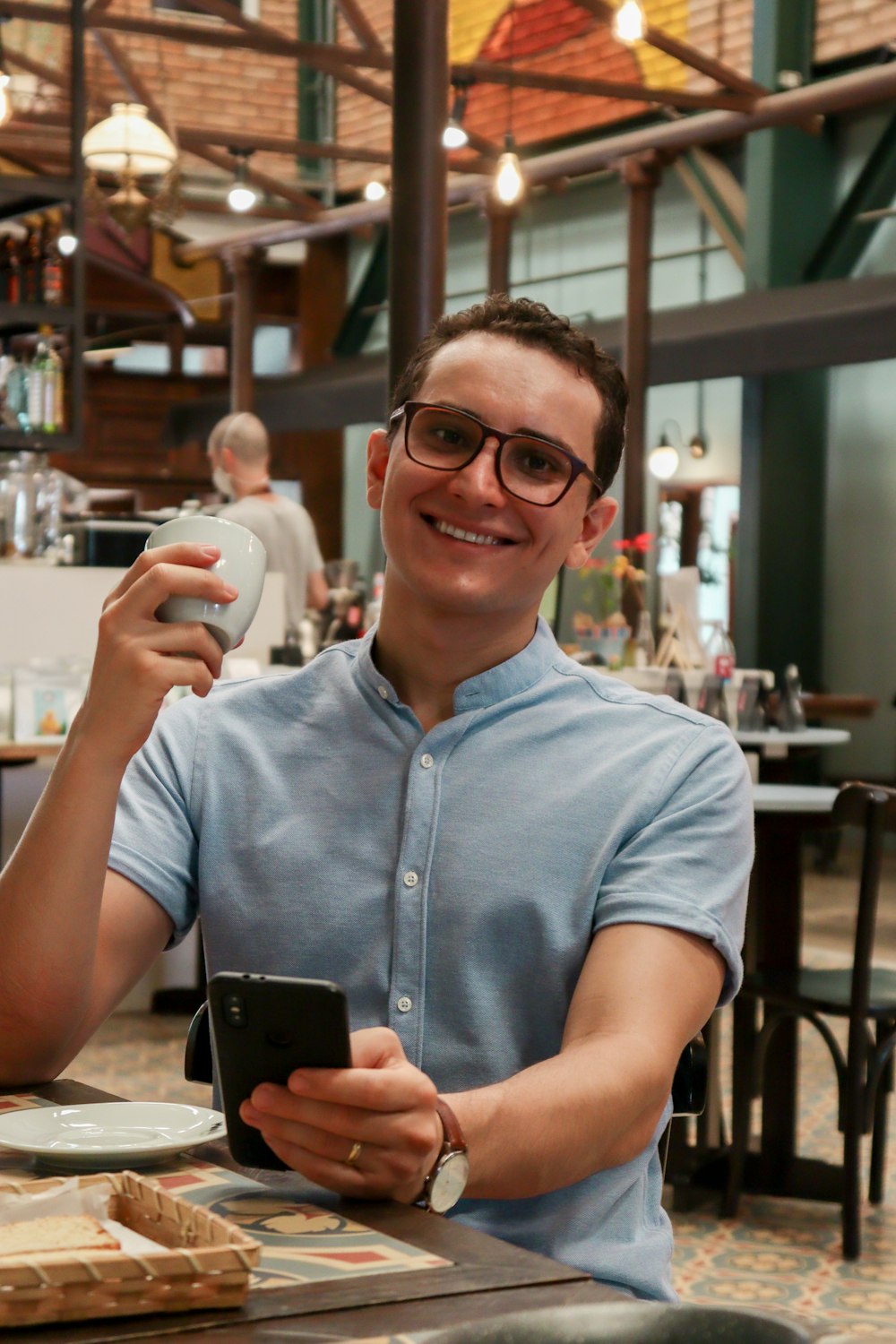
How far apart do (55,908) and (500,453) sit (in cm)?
59

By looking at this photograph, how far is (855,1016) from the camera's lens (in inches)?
151

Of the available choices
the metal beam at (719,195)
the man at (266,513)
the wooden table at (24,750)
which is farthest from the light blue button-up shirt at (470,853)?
the metal beam at (719,195)

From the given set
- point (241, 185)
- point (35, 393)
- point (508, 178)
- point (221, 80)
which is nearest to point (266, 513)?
point (35, 393)

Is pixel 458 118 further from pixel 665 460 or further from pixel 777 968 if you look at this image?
pixel 777 968

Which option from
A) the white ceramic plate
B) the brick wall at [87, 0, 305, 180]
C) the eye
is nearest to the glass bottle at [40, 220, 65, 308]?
the eye

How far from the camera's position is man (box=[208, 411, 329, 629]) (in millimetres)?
7070

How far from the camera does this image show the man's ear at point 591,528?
5.87ft

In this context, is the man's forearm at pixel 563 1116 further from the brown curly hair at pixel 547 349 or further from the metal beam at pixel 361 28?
the metal beam at pixel 361 28

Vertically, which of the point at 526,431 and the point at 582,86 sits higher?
the point at 582,86

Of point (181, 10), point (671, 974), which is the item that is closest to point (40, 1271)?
point (671, 974)

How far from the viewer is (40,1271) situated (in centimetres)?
92

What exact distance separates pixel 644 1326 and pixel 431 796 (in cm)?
88

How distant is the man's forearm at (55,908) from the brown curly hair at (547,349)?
1.74ft

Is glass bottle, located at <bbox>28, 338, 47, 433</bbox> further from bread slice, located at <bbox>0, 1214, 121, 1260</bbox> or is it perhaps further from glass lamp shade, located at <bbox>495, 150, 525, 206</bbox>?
bread slice, located at <bbox>0, 1214, 121, 1260</bbox>
